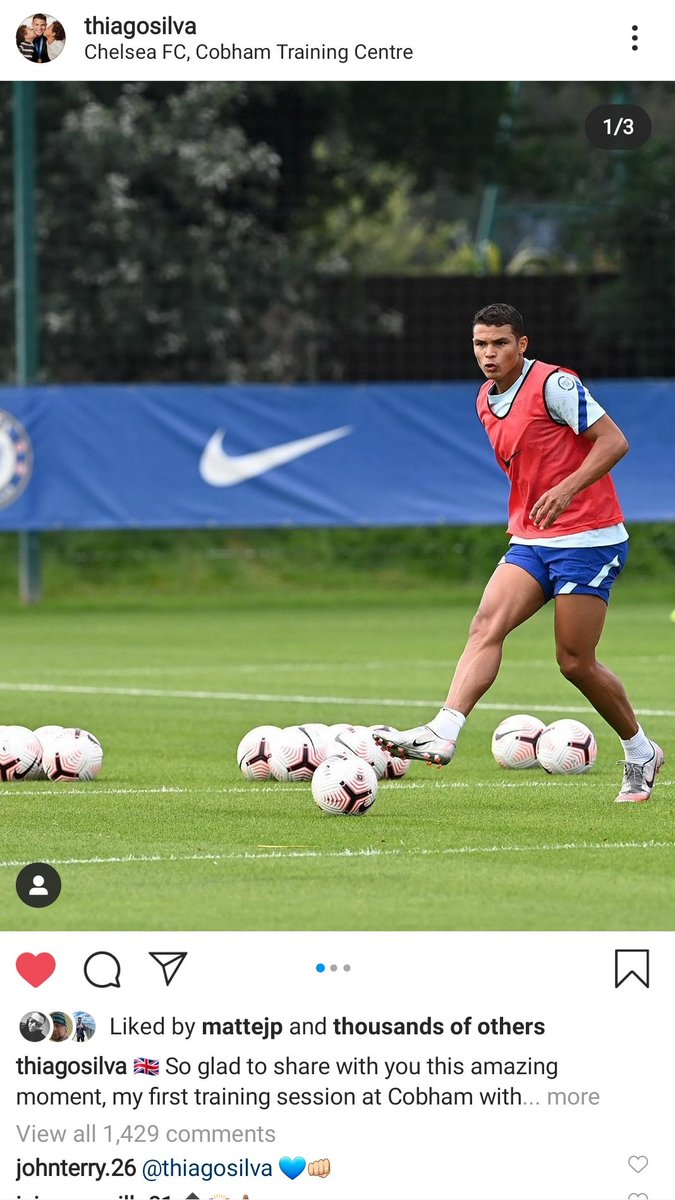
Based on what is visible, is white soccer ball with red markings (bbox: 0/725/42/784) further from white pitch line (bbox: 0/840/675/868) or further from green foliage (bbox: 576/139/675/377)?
green foliage (bbox: 576/139/675/377)

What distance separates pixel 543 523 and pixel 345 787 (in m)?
1.57

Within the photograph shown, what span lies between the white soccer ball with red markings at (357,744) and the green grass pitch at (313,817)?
0.76 ft

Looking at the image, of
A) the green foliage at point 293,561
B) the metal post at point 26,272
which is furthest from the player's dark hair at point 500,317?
the green foliage at point 293,561

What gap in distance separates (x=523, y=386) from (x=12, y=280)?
22.6 metres

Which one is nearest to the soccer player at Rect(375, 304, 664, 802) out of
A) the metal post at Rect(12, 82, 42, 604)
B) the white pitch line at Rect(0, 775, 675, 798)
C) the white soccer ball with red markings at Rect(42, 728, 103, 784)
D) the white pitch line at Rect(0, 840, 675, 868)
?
the white pitch line at Rect(0, 840, 675, 868)

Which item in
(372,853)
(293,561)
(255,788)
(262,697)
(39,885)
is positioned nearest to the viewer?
(39,885)

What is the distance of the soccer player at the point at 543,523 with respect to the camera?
10.4 meters
